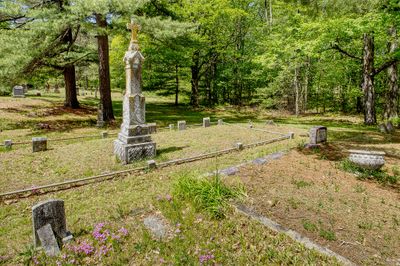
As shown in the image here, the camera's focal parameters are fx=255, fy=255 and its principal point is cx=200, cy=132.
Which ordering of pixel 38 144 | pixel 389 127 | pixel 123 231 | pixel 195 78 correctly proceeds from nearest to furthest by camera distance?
pixel 123 231 → pixel 38 144 → pixel 389 127 → pixel 195 78

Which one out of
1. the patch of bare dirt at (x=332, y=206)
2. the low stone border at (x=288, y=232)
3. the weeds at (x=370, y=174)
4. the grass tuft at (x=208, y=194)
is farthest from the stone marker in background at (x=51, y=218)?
the weeds at (x=370, y=174)

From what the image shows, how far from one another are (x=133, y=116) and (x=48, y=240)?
18.9ft

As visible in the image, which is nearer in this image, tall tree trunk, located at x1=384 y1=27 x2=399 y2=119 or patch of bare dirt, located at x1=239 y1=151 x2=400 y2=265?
patch of bare dirt, located at x1=239 y1=151 x2=400 y2=265

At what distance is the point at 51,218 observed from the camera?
451 centimetres

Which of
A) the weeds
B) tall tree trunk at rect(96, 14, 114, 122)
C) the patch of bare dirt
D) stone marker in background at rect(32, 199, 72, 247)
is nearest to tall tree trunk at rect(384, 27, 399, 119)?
the weeds

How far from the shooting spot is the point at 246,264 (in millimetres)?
3943

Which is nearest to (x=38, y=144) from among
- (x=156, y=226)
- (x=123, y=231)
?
(x=123, y=231)

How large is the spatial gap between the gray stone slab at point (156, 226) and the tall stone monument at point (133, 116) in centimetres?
428

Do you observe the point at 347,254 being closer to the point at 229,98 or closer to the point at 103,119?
the point at 103,119

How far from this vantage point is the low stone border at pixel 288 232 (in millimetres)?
3974

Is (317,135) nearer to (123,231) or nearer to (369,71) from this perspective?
(123,231)

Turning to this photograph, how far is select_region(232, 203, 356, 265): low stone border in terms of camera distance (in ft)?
13.0

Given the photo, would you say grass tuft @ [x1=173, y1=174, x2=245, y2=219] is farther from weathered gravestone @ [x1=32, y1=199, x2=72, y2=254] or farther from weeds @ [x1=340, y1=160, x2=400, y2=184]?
weeds @ [x1=340, y1=160, x2=400, y2=184]

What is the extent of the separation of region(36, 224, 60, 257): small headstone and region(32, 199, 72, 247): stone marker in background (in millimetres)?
71
